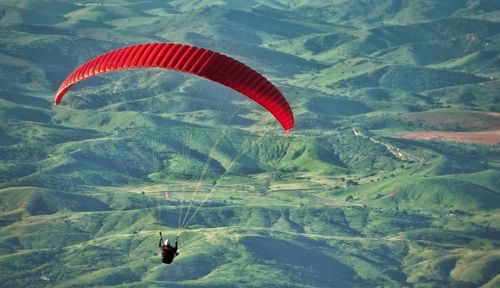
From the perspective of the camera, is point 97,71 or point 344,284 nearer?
point 97,71

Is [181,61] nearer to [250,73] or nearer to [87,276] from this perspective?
[250,73]

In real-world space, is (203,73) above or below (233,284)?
above

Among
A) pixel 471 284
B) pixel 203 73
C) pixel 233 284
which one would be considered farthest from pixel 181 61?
pixel 471 284

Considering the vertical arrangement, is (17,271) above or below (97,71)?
below

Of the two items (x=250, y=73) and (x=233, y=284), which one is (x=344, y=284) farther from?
(x=250, y=73)

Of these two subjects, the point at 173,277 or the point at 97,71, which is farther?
the point at 173,277

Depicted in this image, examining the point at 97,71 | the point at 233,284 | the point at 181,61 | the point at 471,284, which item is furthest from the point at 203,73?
the point at 471,284
